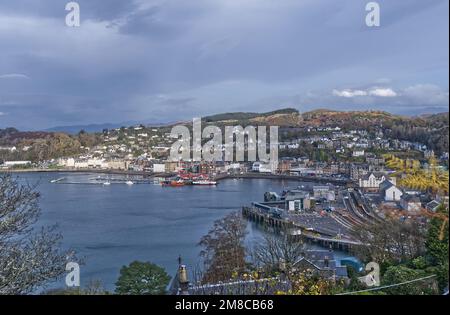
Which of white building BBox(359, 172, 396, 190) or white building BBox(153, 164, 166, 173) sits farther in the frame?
white building BBox(153, 164, 166, 173)

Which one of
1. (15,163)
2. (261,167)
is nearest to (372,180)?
(261,167)

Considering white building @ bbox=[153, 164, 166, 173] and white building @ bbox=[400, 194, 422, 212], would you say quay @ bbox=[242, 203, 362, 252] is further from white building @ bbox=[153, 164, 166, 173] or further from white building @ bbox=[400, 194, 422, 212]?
white building @ bbox=[153, 164, 166, 173]

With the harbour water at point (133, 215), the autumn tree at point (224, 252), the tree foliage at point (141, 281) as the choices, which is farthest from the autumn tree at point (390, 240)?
the tree foliage at point (141, 281)

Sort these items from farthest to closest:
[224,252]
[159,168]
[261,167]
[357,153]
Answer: [159,168]
[261,167]
[357,153]
[224,252]

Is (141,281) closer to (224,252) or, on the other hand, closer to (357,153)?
(224,252)

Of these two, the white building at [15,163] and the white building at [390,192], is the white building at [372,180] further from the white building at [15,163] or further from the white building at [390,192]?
the white building at [15,163]

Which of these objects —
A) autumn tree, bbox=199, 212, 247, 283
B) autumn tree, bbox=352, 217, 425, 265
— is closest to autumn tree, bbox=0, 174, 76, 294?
autumn tree, bbox=199, 212, 247, 283
